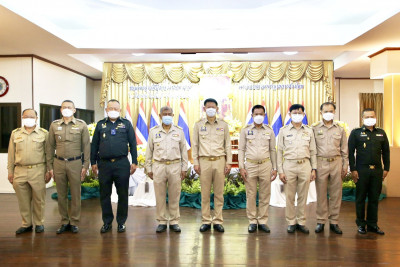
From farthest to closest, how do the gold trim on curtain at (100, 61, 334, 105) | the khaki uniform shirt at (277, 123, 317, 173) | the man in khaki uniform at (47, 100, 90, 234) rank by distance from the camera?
the gold trim on curtain at (100, 61, 334, 105)
the man in khaki uniform at (47, 100, 90, 234)
the khaki uniform shirt at (277, 123, 317, 173)

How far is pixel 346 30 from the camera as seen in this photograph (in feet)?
24.6

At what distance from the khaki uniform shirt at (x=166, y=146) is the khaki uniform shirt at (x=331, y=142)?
163 centimetres

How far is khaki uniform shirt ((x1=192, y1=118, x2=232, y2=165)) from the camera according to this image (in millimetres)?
4762

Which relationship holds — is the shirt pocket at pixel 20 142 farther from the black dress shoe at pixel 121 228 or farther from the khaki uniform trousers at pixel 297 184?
the khaki uniform trousers at pixel 297 184

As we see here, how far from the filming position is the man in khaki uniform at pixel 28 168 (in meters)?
4.76

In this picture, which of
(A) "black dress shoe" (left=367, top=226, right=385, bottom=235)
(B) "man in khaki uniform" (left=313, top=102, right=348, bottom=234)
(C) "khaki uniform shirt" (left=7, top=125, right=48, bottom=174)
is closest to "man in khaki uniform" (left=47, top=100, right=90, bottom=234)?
(C) "khaki uniform shirt" (left=7, top=125, right=48, bottom=174)

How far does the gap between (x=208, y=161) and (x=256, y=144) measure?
0.61 metres

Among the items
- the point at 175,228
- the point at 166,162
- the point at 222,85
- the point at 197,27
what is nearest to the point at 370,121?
the point at 166,162

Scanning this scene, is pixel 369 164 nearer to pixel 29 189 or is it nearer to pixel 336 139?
pixel 336 139

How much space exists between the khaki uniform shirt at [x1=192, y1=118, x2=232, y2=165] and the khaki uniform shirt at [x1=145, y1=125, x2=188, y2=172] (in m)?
0.17

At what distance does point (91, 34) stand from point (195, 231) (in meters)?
4.78

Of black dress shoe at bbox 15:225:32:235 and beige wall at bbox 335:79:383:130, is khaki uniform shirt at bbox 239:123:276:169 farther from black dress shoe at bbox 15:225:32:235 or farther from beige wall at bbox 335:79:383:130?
beige wall at bbox 335:79:383:130

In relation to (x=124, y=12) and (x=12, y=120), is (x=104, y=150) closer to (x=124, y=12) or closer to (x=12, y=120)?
(x=124, y=12)

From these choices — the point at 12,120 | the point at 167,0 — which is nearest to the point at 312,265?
the point at 167,0
